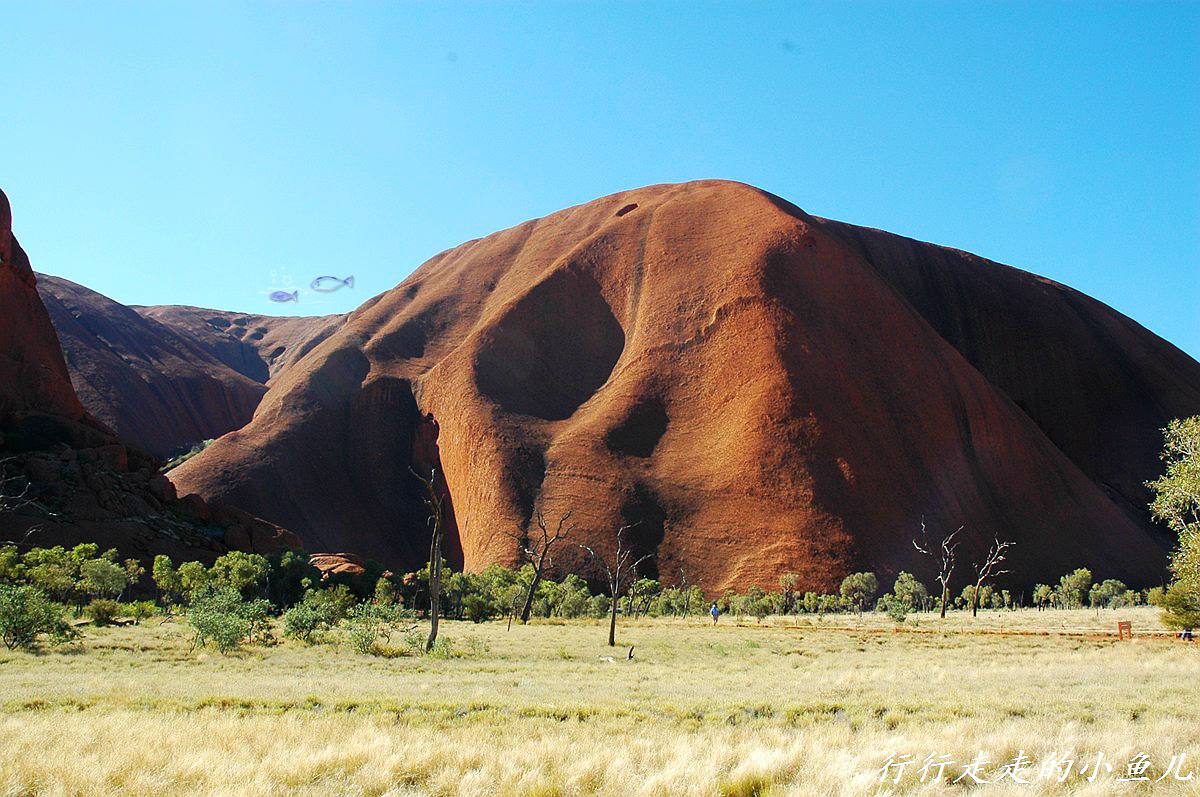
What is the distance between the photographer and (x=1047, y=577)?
210 ft

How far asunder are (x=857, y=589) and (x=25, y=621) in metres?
49.0

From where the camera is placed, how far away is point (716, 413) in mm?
71312

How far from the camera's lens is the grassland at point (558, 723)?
640 cm

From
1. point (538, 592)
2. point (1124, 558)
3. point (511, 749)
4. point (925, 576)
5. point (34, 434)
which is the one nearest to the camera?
point (511, 749)

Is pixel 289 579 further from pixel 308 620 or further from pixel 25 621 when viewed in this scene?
pixel 25 621

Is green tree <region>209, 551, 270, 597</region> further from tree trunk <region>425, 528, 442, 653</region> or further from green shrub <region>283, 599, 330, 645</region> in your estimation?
tree trunk <region>425, 528, 442, 653</region>

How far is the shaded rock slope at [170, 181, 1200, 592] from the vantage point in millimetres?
64562

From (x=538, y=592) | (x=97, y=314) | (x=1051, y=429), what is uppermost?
(x=97, y=314)

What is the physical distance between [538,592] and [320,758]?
44.5m

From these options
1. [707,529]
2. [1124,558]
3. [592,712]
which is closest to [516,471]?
[707,529]

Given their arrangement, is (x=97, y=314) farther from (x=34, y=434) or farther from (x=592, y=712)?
(x=592, y=712)

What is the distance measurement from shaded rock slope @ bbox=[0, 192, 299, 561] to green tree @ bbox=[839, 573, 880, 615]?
1657 inches

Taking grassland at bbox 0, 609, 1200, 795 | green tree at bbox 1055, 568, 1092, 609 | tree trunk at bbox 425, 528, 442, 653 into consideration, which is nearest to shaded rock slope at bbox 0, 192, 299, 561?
tree trunk at bbox 425, 528, 442, 653

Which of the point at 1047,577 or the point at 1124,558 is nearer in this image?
the point at 1047,577
